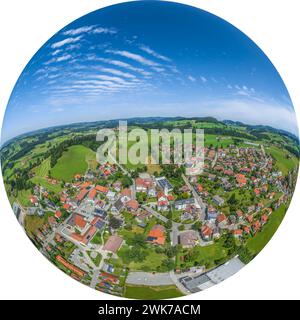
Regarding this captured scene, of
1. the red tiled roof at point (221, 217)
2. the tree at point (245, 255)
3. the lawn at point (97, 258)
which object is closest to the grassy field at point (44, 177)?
the lawn at point (97, 258)

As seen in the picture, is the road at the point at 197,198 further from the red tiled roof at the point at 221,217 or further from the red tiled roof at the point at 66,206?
the red tiled roof at the point at 66,206

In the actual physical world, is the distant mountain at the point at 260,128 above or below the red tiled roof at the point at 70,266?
above

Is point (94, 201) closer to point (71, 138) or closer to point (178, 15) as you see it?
point (71, 138)

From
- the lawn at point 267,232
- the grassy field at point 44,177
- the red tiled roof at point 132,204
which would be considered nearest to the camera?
the red tiled roof at point 132,204

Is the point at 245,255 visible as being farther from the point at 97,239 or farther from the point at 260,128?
the point at 97,239

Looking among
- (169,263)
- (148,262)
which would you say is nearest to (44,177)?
(148,262)
